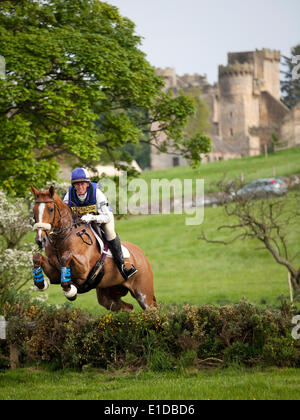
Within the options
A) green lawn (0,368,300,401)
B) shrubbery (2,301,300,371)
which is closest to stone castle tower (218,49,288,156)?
shrubbery (2,301,300,371)

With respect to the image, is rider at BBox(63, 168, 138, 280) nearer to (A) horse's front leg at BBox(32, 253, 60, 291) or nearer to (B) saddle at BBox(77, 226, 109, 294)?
(B) saddle at BBox(77, 226, 109, 294)

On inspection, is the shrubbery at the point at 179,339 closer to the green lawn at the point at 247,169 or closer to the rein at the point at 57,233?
the rein at the point at 57,233

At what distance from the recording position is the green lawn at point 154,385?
848 centimetres

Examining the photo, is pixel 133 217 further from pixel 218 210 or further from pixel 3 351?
pixel 3 351

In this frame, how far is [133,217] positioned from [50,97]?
1396 inches

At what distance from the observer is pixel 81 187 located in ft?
28.6

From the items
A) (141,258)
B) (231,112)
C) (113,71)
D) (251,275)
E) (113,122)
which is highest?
(231,112)

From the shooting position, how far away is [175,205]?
49844 mm

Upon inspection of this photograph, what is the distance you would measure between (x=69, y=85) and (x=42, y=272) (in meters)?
9.44

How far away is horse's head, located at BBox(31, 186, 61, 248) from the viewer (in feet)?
25.2

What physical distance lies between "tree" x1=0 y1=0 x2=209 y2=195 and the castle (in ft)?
218

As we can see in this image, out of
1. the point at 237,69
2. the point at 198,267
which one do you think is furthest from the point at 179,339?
the point at 237,69
